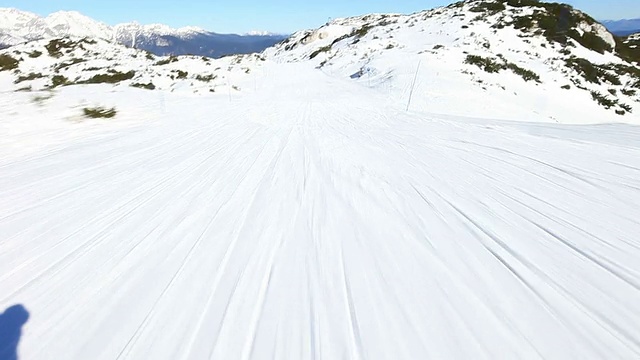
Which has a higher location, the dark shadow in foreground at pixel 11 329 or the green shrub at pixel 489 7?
the green shrub at pixel 489 7

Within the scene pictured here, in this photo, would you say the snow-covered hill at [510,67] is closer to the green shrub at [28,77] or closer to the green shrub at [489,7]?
the green shrub at [489,7]

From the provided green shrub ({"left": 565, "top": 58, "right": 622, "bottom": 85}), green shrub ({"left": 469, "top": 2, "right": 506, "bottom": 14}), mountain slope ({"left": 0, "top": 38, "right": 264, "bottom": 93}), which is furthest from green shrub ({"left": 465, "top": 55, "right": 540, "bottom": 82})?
mountain slope ({"left": 0, "top": 38, "right": 264, "bottom": 93})

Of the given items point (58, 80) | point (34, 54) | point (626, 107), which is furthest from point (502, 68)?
point (34, 54)

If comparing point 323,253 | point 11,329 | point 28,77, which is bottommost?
point 28,77

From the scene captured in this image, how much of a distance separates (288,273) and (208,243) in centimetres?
95

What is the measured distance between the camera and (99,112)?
893 cm

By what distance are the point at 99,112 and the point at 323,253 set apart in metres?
9.02

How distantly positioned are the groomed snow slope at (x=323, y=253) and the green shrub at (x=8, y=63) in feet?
333

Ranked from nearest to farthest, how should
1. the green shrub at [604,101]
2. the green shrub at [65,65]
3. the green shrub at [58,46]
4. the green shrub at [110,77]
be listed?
1. the green shrub at [604,101]
2. the green shrub at [110,77]
3. the green shrub at [65,65]
4. the green shrub at [58,46]

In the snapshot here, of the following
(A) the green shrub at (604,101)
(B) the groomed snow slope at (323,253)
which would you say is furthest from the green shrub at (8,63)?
(A) the green shrub at (604,101)

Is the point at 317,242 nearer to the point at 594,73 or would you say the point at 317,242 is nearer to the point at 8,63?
the point at 594,73

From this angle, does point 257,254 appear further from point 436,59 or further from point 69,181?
point 436,59

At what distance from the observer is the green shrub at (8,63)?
248ft

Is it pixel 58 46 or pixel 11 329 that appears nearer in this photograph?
pixel 11 329
